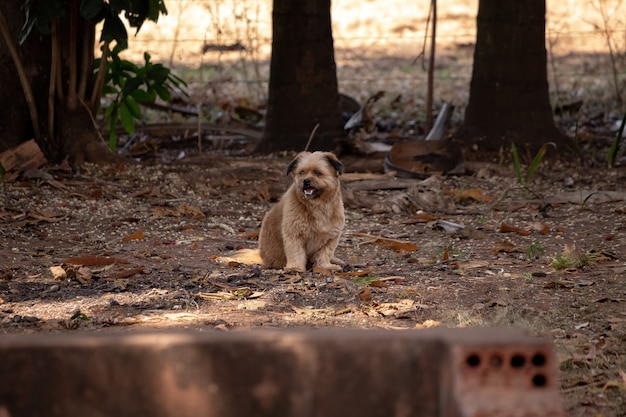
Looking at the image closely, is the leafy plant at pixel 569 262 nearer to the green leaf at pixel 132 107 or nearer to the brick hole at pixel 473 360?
the brick hole at pixel 473 360

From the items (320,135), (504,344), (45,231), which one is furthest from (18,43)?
(504,344)

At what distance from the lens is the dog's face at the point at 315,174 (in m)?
6.86

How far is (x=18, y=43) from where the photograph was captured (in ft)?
32.6

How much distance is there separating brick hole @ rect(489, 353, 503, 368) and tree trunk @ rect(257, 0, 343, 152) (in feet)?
27.7

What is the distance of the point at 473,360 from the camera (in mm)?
2873

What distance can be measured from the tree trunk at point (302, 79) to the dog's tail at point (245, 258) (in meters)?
3.81

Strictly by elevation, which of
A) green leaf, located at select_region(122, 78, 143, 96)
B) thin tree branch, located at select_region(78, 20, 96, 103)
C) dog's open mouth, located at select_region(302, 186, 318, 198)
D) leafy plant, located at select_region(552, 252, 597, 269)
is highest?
thin tree branch, located at select_region(78, 20, 96, 103)

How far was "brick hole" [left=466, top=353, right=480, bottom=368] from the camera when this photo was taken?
9.41 ft

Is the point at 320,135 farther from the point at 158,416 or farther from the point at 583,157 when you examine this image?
the point at 158,416

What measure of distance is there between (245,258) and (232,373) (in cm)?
452

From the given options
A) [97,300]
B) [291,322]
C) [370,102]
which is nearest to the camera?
[291,322]

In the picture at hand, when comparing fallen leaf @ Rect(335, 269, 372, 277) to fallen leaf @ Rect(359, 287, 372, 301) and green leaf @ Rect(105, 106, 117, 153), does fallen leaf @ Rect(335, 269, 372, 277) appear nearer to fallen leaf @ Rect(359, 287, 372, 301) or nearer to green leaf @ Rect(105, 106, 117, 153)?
fallen leaf @ Rect(359, 287, 372, 301)

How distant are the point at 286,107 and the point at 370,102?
97 centimetres

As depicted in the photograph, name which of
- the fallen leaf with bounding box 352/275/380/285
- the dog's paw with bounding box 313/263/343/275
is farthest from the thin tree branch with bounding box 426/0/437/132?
the fallen leaf with bounding box 352/275/380/285
